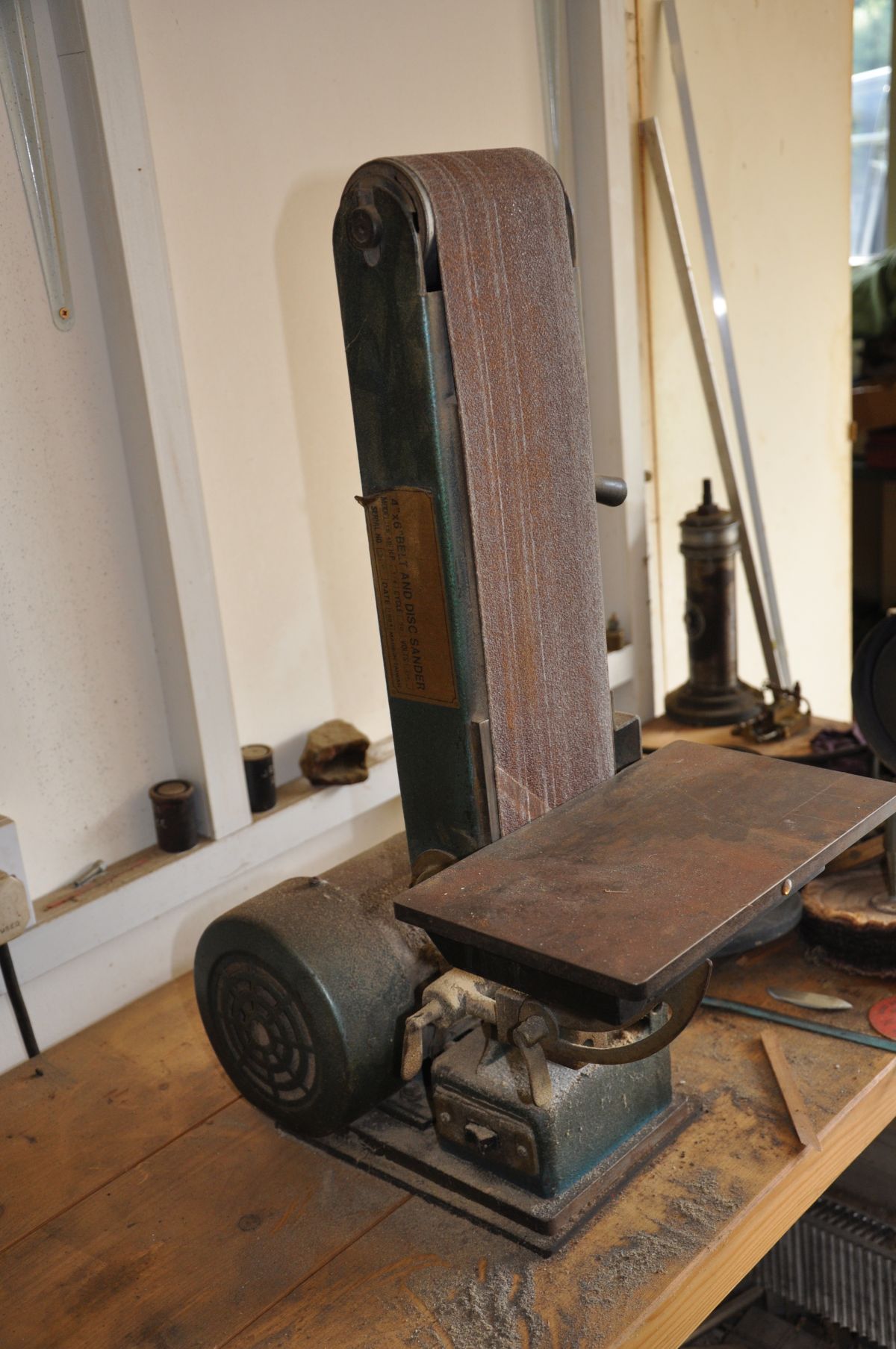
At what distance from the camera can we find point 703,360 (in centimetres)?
221

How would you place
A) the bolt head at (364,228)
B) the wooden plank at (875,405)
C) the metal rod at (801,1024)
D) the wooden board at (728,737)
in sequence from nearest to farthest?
the bolt head at (364,228)
the metal rod at (801,1024)
the wooden board at (728,737)
the wooden plank at (875,405)

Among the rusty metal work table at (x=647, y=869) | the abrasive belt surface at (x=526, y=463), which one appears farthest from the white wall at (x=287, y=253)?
the rusty metal work table at (x=647, y=869)

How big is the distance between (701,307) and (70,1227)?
188 cm

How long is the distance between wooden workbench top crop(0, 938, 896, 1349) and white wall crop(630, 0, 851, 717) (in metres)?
1.16

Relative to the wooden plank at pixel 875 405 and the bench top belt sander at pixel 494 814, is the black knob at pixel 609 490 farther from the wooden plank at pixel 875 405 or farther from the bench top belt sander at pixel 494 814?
the wooden plank at pixel 875 405

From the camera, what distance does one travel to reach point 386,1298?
1042 millimetres

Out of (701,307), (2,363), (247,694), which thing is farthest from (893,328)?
(2,363)

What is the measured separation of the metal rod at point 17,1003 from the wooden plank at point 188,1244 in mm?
270

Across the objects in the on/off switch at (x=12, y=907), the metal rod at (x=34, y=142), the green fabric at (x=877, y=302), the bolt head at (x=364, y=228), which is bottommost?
the on/off switch at (x=12, y=907)

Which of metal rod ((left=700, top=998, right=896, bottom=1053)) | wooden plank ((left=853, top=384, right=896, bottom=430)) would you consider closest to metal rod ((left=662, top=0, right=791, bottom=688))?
metal rod ((left=700, top=998, right=896, bottom=1053))

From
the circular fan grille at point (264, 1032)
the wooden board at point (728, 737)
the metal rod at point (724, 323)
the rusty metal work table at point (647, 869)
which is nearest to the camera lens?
the rusty metal work table at point (647, 869)

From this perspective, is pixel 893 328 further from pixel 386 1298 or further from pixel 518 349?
pixel 386 1298

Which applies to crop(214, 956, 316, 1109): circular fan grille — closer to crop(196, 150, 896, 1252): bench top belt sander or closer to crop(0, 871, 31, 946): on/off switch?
crop(196, 150, 896, 1252): bench top belt sander

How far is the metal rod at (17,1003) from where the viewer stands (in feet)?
4.48
